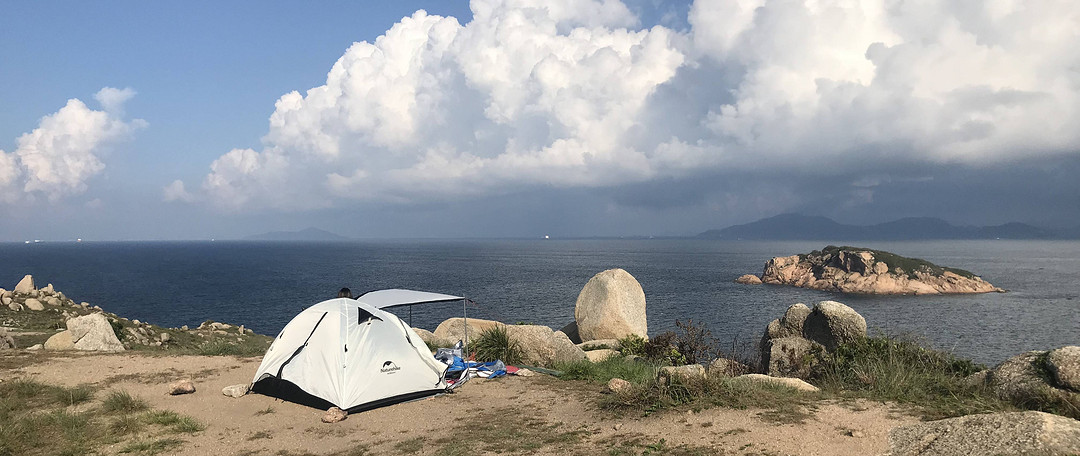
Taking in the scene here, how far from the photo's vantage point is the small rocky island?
77375 millimetres

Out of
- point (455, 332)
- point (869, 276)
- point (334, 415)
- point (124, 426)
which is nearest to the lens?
point (124, 426)

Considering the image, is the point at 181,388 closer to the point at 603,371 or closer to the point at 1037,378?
the point at 603,371

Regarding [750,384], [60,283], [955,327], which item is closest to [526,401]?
[750,384]

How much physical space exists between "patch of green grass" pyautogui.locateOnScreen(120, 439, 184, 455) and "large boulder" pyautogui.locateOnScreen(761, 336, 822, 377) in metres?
13.4

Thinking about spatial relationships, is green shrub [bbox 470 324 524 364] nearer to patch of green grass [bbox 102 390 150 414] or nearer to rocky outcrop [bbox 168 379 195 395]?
rocky outcrop [bbox 168 379 195 395]

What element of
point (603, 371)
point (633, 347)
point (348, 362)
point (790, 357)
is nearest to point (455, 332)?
point (633, 347)

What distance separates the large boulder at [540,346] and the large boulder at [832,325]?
7553 millimetres

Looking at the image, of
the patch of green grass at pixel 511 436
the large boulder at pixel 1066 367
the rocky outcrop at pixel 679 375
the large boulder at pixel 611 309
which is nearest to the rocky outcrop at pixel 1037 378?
the large boulder at pixel 1066 367

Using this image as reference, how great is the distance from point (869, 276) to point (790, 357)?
2966 inches

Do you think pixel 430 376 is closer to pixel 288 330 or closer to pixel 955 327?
pixel 288 330

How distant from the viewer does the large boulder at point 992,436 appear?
6691 millimetres

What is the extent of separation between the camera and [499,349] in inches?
662

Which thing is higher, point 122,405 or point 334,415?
point 122,405

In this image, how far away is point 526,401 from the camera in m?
11.9
